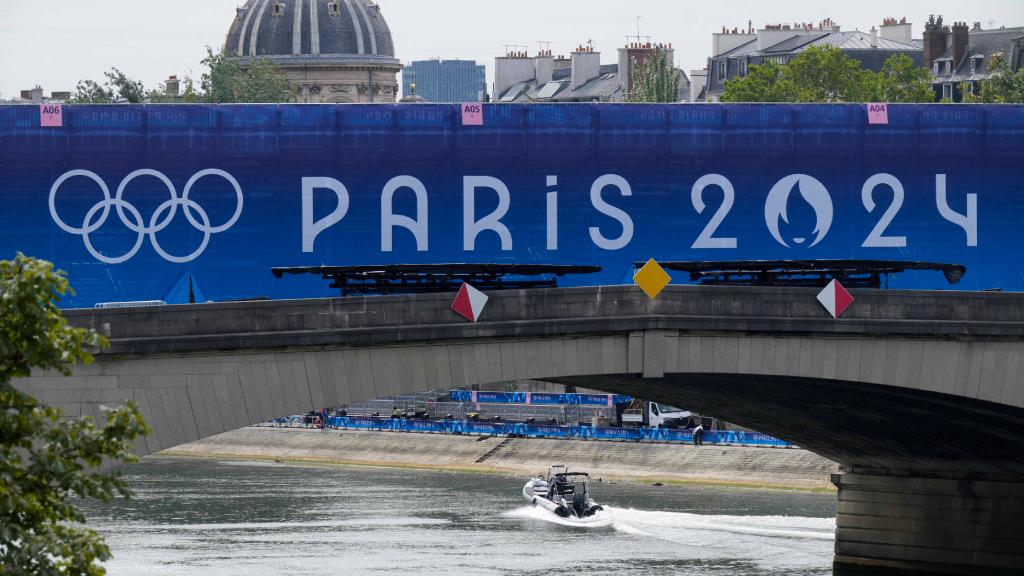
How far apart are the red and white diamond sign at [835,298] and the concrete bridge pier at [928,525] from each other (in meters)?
14.8

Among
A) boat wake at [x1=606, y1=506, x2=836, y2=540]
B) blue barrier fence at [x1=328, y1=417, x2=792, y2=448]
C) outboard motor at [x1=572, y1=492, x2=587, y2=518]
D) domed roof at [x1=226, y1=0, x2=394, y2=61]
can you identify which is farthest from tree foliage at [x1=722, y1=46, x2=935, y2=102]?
domed roof at [x1=226, y1=0, x2=394, y2=61]

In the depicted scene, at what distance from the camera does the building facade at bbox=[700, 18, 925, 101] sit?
135000 mm

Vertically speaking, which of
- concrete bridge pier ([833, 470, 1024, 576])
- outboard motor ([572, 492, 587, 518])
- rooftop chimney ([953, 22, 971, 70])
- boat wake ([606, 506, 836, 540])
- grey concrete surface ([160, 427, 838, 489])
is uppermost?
rooftop chimney ([953, 22, 971, 70])

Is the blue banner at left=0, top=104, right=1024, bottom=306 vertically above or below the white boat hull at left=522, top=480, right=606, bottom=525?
above

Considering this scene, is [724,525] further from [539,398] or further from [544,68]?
[544,68]

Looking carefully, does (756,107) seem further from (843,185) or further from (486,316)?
(486,316)

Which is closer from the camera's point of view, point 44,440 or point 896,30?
point 44,440

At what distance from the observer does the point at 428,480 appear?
93562mm

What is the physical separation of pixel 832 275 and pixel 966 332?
4164mm

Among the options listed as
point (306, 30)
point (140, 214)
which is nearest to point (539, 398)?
point (140, 214)

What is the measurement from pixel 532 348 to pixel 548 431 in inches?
2707

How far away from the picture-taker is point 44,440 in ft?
65.2

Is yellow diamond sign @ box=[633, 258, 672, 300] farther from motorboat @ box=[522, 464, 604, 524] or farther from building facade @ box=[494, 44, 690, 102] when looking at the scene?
building facade @ box=[494, 44, 690, 102]

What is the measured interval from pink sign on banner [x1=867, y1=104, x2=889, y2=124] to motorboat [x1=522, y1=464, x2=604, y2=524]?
34.3 metres
